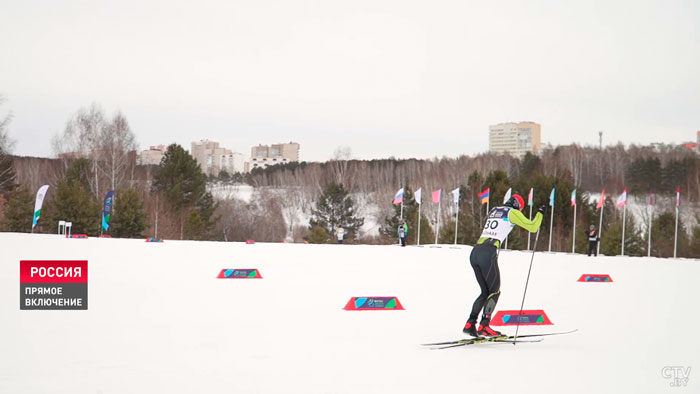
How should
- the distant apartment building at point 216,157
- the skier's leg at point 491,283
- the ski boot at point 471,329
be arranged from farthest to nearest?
the distant apartment building at point 216,157 < the ski boot at point 471,329 < the skier's leg at point 491,283

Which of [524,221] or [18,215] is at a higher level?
[524,221]

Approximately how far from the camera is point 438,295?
13078 millimetres

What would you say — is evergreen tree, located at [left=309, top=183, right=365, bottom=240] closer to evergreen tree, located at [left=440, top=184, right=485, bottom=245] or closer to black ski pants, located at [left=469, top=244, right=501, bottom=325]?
evergreen tree, located at [left=440, top=184, right=485, bottom=245]

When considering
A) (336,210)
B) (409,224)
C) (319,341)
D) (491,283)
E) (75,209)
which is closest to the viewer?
(491,283)

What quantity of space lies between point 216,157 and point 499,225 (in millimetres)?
171416

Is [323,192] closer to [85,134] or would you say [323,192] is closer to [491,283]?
[85,134]

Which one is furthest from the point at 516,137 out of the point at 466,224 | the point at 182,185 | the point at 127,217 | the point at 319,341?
the point at 319,341

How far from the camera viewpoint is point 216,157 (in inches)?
6875

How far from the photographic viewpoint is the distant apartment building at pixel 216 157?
166 m

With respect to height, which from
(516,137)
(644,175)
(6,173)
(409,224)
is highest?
(516,137)

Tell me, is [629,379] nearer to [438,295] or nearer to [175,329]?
[175,329]

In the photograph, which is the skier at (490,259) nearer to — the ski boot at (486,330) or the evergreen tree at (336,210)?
the ski boot at (486,330)
